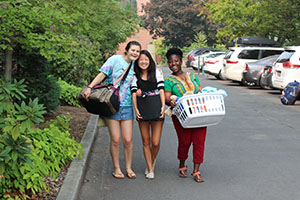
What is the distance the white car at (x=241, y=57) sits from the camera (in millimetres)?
23969

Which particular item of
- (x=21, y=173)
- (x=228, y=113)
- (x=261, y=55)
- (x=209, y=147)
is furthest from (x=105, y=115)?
(x=261, y=55)

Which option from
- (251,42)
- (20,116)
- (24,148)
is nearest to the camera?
(20,116)

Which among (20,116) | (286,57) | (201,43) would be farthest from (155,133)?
(201,43)

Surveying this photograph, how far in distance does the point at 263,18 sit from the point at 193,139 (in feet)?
91.0

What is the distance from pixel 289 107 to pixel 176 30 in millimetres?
48505

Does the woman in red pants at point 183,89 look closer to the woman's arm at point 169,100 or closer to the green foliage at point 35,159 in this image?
the woman's arm at point 169,100

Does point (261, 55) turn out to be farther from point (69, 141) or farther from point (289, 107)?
point (69, 141)

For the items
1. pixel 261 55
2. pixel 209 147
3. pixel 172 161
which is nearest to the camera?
pixel 172 161

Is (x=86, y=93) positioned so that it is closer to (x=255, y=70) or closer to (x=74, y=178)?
(x=74, y=178)

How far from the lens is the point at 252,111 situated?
14.0m

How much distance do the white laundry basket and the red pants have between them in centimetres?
32

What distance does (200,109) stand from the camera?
588 centimetres

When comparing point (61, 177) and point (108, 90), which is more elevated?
point (108, 90)

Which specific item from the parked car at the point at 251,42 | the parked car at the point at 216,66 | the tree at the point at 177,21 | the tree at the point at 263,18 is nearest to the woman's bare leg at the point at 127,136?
the parked car at the point at 216,66
